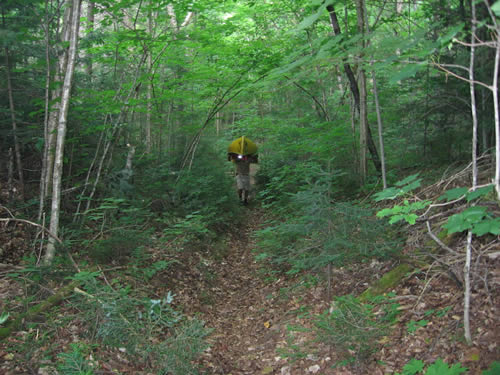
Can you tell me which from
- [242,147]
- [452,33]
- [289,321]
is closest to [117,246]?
[289,321]

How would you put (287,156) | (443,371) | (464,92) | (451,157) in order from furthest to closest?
(287,156), (451,157), (464,92), (443,371)

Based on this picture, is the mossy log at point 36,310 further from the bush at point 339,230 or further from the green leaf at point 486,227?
the green leaf at point 486,227

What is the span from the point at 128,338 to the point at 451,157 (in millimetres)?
6125

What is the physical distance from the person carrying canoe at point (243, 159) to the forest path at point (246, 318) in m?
4.03

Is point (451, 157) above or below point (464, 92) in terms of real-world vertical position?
below

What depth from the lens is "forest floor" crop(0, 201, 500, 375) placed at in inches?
126

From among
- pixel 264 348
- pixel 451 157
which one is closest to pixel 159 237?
pixel 264 348

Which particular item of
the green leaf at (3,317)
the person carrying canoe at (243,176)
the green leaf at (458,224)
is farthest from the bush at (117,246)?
the person carrying canoe at (243,176)

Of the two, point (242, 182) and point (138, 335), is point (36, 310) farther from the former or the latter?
point (242, 182)

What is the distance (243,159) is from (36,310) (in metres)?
7.72

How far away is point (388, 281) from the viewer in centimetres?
443

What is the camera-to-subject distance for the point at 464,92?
5.58 metres

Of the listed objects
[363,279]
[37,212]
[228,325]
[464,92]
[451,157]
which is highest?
[464,92]

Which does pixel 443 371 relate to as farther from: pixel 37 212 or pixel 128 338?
pixel 37 212
